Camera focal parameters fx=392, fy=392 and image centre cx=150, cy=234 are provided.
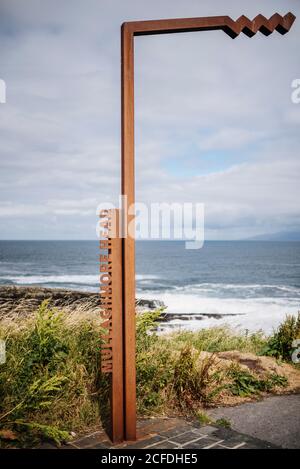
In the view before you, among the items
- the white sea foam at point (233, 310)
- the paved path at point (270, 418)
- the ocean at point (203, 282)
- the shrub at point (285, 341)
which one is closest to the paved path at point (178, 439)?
the paved path at point (270, 418)

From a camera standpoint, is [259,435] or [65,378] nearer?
[259,435]

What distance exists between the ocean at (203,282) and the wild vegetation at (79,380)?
941 centimetres

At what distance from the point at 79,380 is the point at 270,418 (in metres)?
2.06

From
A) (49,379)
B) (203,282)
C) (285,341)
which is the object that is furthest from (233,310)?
(49,379)

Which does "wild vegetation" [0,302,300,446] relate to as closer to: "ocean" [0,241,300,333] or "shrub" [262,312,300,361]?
"shrub" [262,312,300,361]

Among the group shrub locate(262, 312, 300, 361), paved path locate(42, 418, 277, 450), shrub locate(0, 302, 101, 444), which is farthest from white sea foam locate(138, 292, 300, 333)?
paved path locate(42, 418, 277, 450)

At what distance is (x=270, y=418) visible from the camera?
409 cm

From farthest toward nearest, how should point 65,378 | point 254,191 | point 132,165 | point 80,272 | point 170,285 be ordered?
point 254,191 < point 80,272 < point 170,285 < point 65,378 < point 132,165

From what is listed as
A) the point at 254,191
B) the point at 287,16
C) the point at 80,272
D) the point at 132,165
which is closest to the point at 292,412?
the point at 132,165

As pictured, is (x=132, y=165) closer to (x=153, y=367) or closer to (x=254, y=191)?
(x=153, y=367)

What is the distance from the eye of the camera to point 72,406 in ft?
13.5

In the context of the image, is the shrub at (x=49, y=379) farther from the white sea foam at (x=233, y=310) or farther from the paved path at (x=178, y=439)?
the white sea foam at (x=233, y=310)

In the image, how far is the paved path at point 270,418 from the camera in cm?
365
